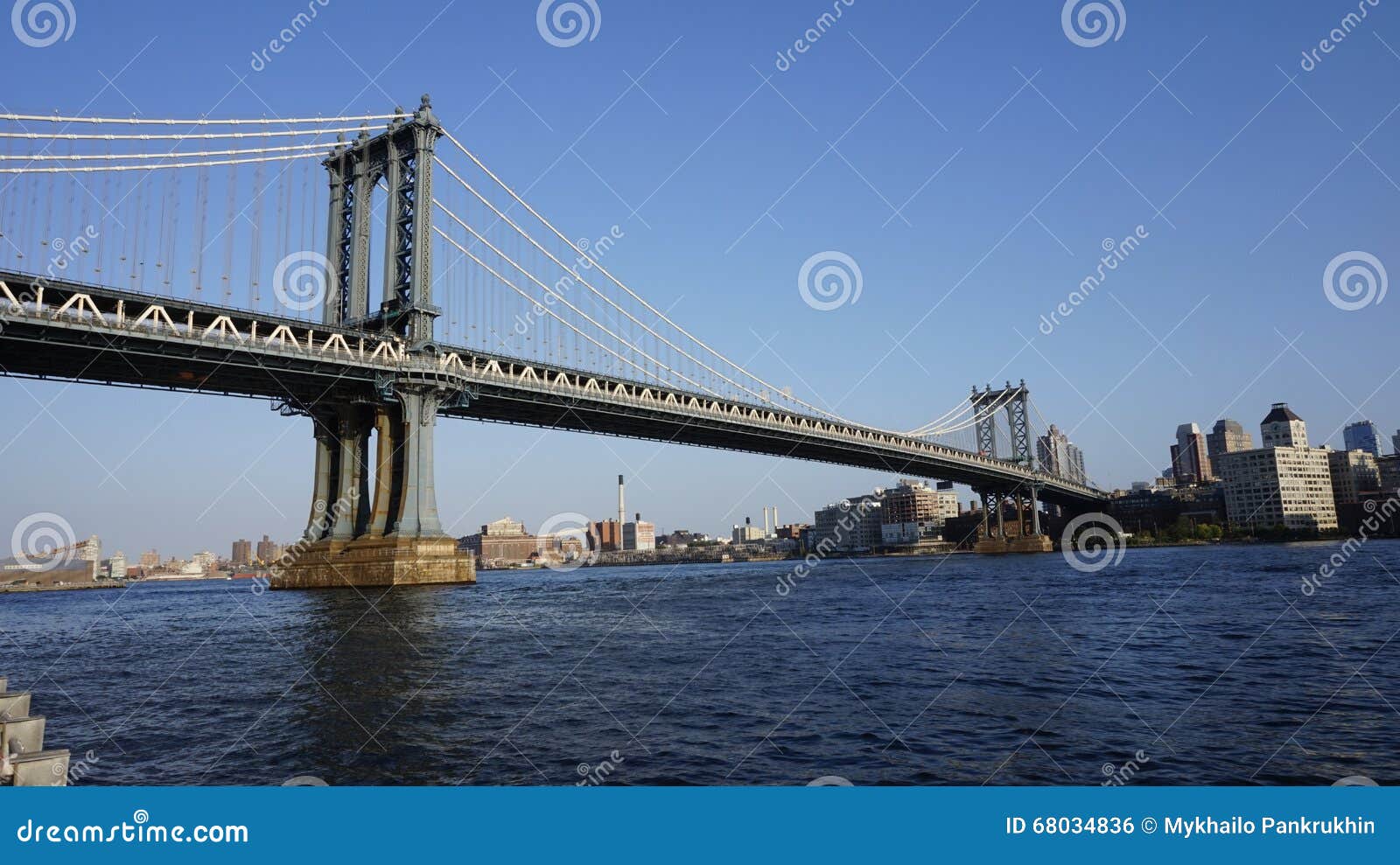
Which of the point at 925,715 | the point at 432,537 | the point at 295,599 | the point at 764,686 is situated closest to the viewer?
the point at 925,715

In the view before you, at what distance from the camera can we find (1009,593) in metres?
36.8

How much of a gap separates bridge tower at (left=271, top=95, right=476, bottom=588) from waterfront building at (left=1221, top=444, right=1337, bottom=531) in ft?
404

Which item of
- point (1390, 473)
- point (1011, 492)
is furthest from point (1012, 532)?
point (1390, 473)

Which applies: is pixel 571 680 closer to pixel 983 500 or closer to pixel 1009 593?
pixel 1009 593

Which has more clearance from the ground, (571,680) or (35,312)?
(35,312)

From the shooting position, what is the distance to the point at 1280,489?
422ft

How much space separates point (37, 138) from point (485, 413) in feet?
92.3

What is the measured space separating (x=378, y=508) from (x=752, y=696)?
129ft

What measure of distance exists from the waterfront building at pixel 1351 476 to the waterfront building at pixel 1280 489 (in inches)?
160

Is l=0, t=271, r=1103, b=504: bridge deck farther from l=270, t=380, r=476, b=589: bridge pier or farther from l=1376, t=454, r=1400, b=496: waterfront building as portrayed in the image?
l=1376, t=454, r=1400, b=496: waterfront building

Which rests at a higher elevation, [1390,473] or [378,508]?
[1390,473]

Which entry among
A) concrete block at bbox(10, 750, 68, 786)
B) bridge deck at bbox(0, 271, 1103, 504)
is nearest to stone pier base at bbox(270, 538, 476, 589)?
bridge deck at bbox(0, 271, 1103, 504)

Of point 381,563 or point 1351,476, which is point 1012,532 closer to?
point 1351,476

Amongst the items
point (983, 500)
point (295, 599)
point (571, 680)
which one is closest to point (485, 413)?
point (295, 599)
